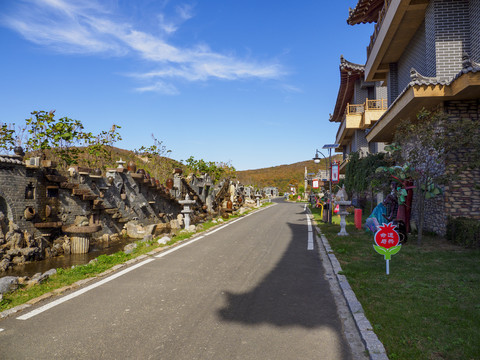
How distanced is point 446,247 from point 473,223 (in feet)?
3.13

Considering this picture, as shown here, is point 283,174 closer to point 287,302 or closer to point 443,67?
point 443,67

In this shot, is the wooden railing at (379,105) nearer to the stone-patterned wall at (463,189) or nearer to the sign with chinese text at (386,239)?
the stone-patterned wall at (463,189)

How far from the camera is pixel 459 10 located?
11.0 meters

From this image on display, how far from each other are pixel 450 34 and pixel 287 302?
11.2 metres

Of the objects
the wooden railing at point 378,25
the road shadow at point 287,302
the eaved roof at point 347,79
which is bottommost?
the road shadow at point 287,302

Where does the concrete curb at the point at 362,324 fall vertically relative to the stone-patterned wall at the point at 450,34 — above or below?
below

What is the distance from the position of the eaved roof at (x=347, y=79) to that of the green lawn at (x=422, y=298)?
20395 mm

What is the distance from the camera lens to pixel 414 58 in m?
13.9

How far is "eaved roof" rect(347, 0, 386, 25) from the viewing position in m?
18.2

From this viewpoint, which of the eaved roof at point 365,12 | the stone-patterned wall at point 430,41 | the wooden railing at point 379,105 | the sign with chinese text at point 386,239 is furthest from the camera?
the wooden railing at point 379,105

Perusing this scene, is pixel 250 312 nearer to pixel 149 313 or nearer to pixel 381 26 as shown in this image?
pixel 149 313

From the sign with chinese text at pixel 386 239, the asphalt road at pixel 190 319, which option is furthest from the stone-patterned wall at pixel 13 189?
the sign with chinese text at pixel 386 239

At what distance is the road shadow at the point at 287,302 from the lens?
443cm

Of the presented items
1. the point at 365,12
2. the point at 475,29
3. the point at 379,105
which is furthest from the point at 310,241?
the point at 379,105
